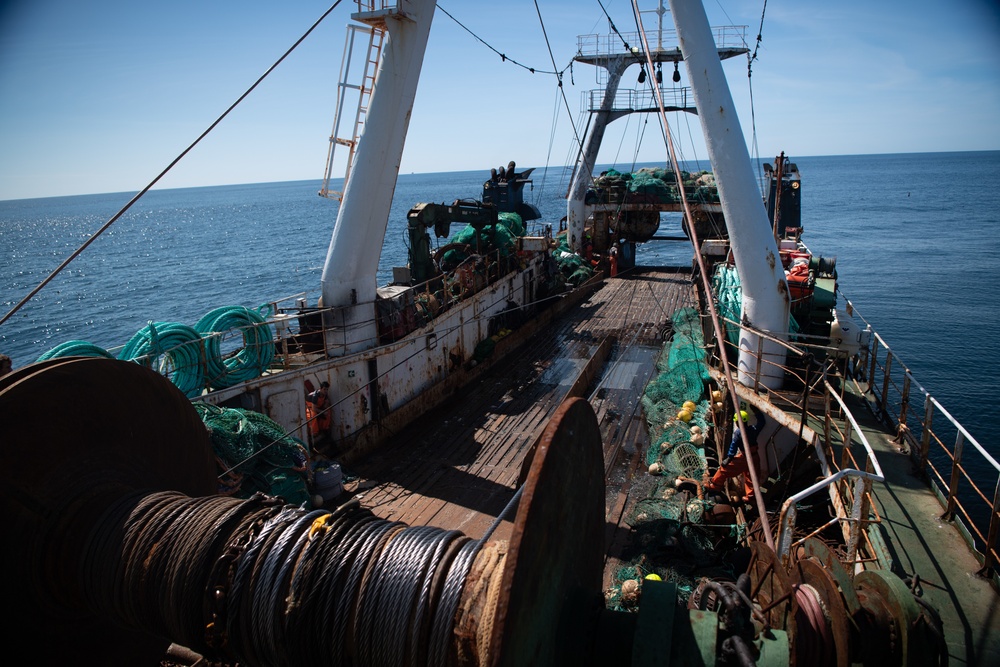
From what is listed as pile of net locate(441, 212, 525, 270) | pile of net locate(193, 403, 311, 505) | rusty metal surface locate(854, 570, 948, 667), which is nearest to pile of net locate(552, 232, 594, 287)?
pile of net locate(441, 212, 525, 270)

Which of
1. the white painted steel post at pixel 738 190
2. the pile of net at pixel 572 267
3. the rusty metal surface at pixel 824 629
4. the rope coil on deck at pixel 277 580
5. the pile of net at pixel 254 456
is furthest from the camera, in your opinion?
the pile of net at pixel 572 267

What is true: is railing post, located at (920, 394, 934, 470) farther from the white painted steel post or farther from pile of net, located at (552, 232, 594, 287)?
pile of net, located at (552, 232, 594, 287)

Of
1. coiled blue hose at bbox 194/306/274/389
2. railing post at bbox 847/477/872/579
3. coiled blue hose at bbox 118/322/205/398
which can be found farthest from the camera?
coiled blue hose at bbox 194/306/274/389

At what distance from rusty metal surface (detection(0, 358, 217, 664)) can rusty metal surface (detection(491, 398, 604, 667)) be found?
8.45ft

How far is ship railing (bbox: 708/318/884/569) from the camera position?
5539 millimetres

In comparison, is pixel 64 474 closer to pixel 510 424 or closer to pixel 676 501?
pixel 676 501

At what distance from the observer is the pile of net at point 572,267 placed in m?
24.7

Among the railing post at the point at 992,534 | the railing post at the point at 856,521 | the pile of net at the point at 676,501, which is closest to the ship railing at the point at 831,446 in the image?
the railing post at the point at 856,521

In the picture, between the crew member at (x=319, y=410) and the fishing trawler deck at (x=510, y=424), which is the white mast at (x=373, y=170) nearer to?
the crew member at (x=319, y=410)

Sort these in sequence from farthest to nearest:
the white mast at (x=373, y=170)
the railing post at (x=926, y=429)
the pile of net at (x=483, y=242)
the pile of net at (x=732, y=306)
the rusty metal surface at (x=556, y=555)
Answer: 1. the pile of net at (x=483, y=242)
2. the white mast at (x=373, y=170)
3. the pile of net at (x=732, y=306)
4. the railing post at (x=926, y=429)
5. the rusty metal surface at (x=556, y=555)

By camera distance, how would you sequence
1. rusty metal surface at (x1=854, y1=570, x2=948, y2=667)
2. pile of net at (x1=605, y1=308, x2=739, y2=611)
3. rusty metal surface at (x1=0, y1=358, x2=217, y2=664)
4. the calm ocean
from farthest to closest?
1. the calm ocean
2. pile of net at (x1=605, y1=308, x2=739, y2=611)
3. rusty metal surface at (x1=854, y1=570, x2=948, y2=667)
4. rusty metal surface at (x1=0, y1=358, x2=217, y2=664)

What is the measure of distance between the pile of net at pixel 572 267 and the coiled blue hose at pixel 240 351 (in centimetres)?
1506

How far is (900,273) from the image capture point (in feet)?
124

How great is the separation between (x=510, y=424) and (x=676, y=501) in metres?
4.26
